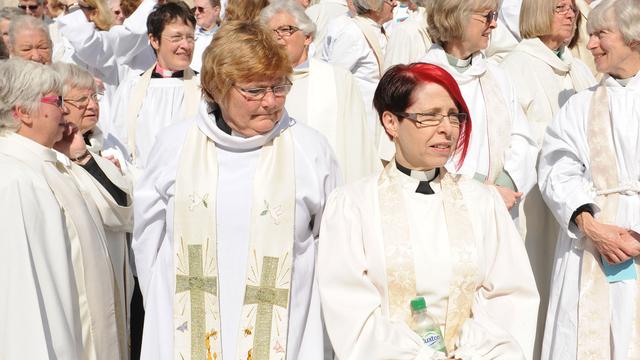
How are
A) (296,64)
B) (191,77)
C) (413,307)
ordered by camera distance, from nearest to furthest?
1. (413,307)
2. (296,64)
3. (191,77)

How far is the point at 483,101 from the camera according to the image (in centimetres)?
670

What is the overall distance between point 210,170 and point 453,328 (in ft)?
4.69

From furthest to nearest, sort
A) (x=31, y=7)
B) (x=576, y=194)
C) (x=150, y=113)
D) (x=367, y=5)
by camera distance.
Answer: (x=31, y=7) < (x=367, y=5) < (x=150, y=113) < (x=576, y=194)

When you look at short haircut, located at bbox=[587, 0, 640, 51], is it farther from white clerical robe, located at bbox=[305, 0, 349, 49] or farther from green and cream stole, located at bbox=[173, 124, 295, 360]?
white clerical robe, located at bbox=[305, 0, 349, 49]

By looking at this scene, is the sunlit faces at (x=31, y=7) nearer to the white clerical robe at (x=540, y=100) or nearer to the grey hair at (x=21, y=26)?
the grey hair at (x=21, y=26)

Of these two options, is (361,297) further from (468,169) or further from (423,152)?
(468,169)

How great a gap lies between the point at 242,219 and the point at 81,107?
2.03m

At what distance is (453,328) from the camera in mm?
4488

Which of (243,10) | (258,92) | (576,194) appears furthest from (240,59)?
(243,10)

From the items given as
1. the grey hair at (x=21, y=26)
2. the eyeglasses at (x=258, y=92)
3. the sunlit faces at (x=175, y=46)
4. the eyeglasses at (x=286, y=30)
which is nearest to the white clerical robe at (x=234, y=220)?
the eyeglasses at (x=258, y=92)

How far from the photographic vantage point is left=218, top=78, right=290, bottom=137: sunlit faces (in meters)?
5.04

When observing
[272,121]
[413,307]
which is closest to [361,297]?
[413,307]

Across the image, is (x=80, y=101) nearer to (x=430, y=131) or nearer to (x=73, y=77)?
(x=73, y=77)

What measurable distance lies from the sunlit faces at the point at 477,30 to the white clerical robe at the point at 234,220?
5.58 ft
